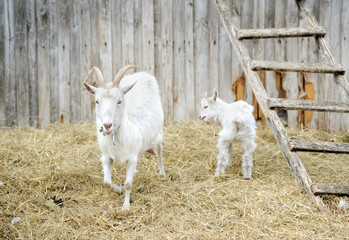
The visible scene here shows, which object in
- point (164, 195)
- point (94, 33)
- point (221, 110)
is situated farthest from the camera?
point (94, 33)

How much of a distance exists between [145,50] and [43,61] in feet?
6.08

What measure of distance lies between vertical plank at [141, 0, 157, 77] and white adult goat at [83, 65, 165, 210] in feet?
5.88

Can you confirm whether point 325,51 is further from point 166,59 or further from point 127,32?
point 127,32

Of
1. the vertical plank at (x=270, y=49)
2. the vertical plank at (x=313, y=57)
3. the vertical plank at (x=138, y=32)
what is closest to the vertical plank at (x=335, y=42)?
the vertical plank at (x=313, y=57)

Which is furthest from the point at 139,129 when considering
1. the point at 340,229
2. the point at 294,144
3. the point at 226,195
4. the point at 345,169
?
the point at 345,169

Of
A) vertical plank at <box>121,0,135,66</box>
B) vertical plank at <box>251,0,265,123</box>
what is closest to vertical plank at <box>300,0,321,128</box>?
vertical plank at <box>251,0,265,123</box>

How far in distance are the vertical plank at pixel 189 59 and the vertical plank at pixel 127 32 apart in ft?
3.24

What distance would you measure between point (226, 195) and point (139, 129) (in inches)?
49.0

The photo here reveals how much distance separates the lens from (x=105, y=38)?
6934 millimetres

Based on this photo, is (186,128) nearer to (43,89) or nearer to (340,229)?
(43,89)

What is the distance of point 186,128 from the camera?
6.83 metres

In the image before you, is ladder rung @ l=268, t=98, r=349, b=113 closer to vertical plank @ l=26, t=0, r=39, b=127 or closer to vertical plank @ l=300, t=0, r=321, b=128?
vertical plank @ l=300, t=0, r=321, b=128

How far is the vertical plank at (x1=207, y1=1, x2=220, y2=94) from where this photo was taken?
705cm

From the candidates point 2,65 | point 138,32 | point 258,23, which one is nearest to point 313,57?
point 258,23
